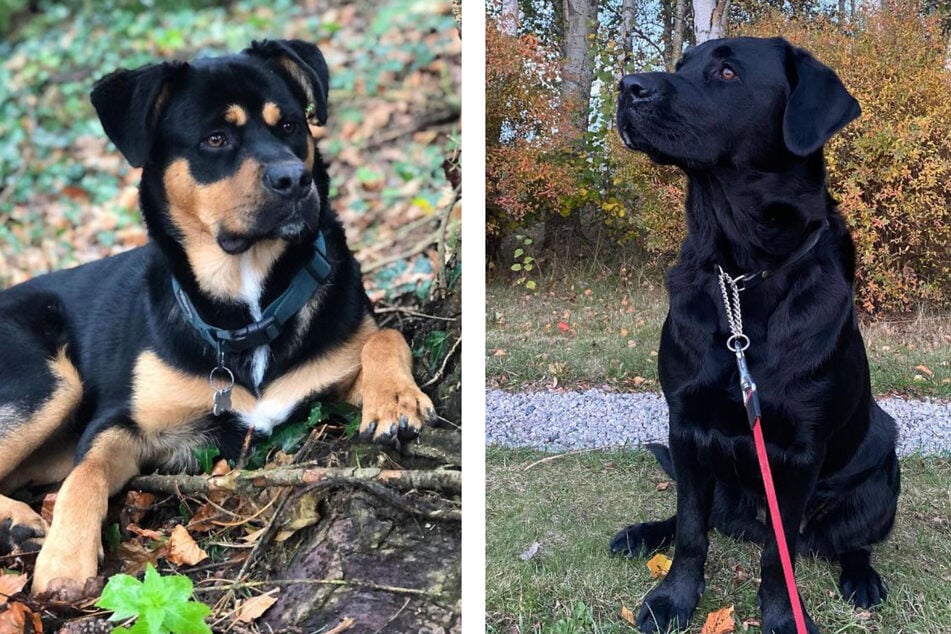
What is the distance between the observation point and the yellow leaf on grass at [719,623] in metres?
1.68

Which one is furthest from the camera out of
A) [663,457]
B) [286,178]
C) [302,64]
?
[663,457]

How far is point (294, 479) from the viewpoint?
1730 mm

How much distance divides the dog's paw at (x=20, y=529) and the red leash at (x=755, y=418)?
1.47m

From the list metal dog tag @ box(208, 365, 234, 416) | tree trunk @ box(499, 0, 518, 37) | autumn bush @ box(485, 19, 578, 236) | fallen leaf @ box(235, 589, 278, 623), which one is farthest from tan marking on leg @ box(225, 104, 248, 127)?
fallen leaf @ box(235, 589, 278, 623)

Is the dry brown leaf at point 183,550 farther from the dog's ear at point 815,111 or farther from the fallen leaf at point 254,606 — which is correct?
the dog's ear at point 815,111

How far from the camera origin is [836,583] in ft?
5.94

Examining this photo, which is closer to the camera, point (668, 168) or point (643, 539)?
point (643, 539)

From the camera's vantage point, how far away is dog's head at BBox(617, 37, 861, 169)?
1595mm

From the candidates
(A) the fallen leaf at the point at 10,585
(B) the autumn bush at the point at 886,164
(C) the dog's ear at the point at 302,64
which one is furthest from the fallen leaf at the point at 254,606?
(B) the autumn bush at the point at 886,164

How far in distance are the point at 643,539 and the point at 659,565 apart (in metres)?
0.08

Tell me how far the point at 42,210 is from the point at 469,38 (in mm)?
1480

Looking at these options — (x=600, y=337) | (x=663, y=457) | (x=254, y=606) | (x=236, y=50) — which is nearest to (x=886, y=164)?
(x=600, y=337)

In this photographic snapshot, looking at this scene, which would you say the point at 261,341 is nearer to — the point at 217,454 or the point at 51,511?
the point at 217,454

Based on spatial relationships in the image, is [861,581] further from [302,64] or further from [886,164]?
[302,64]
